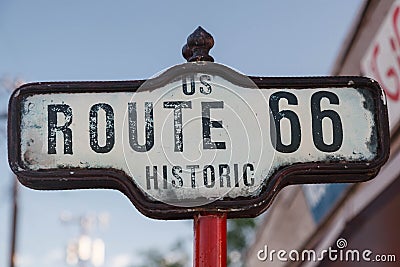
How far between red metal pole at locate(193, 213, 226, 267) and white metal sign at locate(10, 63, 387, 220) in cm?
3

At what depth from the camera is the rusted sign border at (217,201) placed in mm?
1022

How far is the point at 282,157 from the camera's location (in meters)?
1.04

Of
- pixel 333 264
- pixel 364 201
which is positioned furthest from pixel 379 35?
pixel 333 264

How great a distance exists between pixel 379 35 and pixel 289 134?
99.7 inches

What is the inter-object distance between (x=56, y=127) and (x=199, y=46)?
0.22 metres

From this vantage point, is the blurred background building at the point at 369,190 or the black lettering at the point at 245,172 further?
the blurred background building at the point at 369,190

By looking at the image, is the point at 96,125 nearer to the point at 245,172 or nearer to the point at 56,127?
the point at 56,127

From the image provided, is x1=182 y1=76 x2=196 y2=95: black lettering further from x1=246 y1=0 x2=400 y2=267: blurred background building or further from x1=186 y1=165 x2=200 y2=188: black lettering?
x1=246 y1=0 x2=400 y2=267: blurred background building

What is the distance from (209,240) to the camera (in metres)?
1.03

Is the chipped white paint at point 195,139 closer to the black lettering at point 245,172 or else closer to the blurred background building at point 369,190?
the black lettering at point 245,172

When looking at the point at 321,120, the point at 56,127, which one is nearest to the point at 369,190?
the point at 321,120

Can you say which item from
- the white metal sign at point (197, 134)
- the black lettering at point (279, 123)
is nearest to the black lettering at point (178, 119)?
the white metal sign at point (197, 134)

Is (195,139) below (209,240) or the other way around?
the other way around

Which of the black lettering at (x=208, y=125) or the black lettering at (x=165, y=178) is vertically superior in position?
the black lettering at (x=208, y=125)
